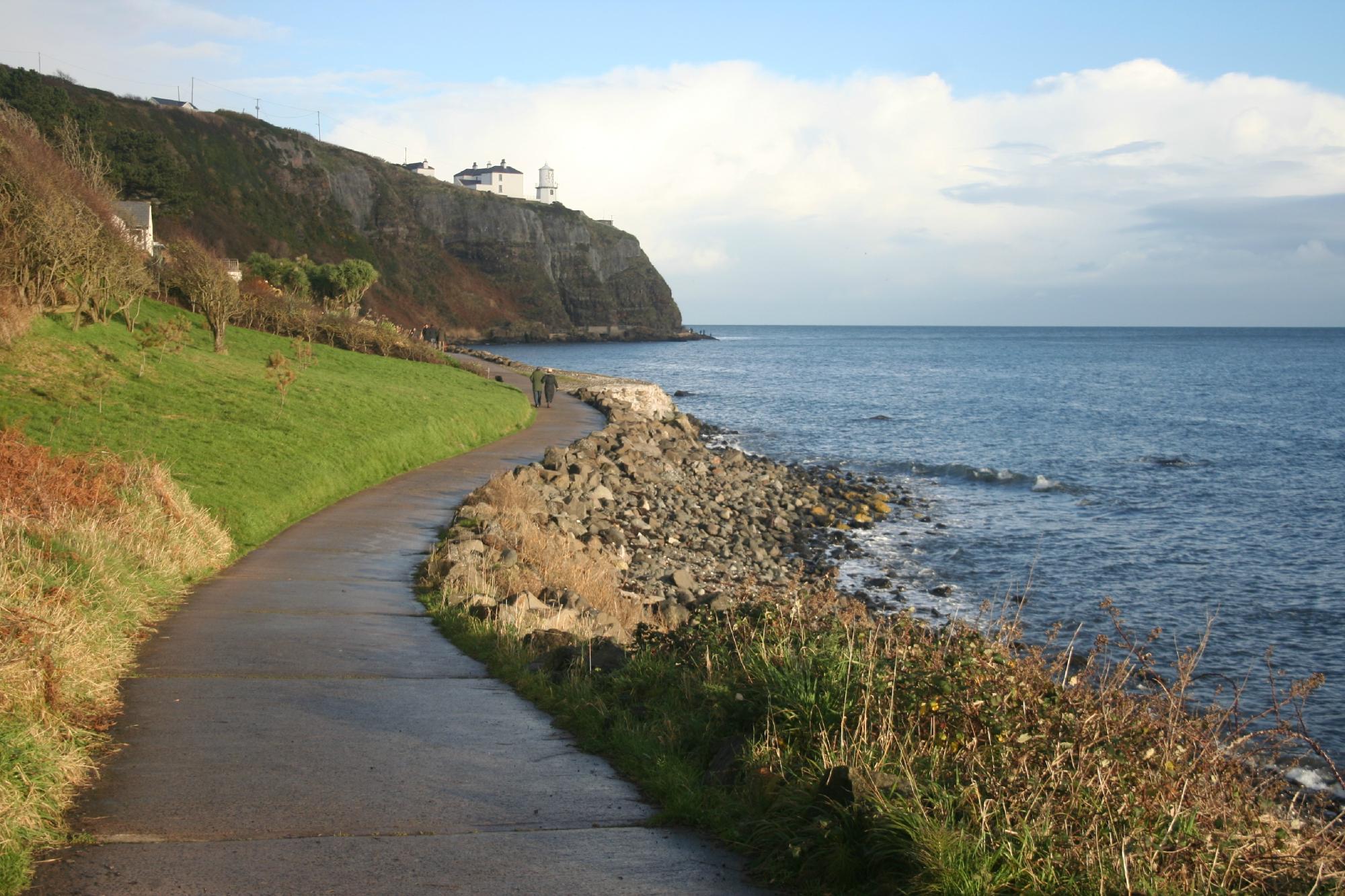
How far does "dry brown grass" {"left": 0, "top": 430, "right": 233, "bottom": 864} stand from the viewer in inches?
242

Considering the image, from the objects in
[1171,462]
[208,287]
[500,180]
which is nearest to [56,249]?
[208,287]

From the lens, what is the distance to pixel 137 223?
167ft

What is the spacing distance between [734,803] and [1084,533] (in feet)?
75.0

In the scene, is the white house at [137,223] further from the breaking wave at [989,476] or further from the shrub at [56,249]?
the breaking wave at [989,476]

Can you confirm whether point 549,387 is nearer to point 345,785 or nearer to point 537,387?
point 537,387

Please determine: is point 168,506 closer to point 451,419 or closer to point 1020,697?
point 1020,697

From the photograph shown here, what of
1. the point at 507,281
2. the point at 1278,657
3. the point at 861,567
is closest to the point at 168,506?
the point at 861,567

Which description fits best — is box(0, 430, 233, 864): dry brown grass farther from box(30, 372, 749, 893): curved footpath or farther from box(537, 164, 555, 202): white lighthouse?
box(537, 164, 555, 202): white lighthouse

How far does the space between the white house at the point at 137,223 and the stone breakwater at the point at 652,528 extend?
62.4 feet

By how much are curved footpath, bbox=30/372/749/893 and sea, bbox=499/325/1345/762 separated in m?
4.19

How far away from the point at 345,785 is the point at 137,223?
52.0m

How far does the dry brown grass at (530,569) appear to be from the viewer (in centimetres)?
1172

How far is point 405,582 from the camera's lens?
45.3ft

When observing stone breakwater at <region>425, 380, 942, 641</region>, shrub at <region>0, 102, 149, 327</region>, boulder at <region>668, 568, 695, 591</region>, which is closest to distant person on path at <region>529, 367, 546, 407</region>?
stone breakwater at <region>425, 380, 942, 641</region>
